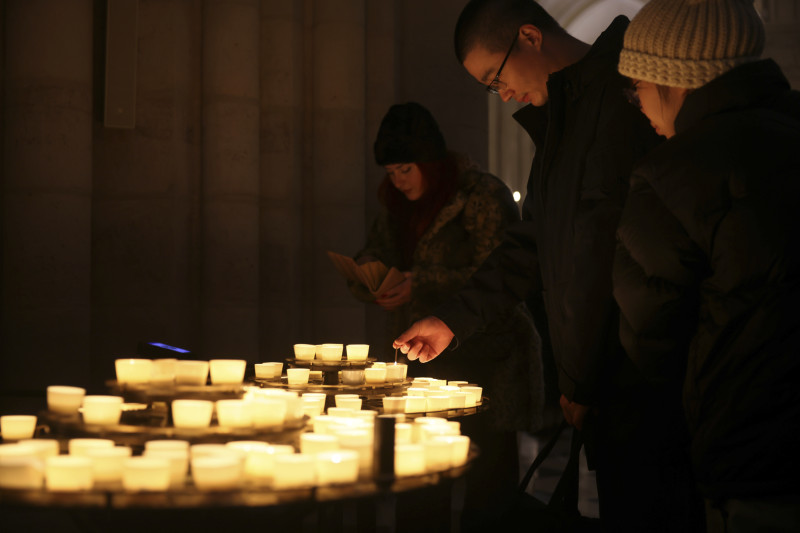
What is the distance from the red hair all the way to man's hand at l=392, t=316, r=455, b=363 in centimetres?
93

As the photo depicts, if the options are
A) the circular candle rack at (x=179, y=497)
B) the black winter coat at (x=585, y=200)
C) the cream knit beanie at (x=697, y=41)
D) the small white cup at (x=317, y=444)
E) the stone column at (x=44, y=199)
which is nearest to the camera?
the circular candle rack at (x=179, y=497)

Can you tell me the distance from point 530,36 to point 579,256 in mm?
864

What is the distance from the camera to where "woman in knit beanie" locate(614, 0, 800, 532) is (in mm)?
1557

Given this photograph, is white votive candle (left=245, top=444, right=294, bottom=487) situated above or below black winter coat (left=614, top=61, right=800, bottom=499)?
below

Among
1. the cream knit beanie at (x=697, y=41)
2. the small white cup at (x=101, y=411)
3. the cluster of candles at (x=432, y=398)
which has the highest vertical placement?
the cream knit beanie at (x=697, y=41)

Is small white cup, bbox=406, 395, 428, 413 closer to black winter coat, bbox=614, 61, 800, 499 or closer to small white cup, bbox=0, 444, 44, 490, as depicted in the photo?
black winter coat, bbox=614, 61, 800, 499

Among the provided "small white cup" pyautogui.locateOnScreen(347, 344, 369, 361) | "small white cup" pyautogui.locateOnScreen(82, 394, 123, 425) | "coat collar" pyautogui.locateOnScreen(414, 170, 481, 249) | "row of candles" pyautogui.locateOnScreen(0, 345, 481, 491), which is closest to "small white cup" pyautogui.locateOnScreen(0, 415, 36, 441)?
"row of candles" pyautogui.locateOnScreen(0, 345, 481, 491)

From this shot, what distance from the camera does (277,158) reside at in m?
5.52

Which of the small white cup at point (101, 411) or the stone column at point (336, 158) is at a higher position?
the stone column at point (336, 158)

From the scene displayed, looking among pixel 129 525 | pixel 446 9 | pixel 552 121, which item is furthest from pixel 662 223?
pixel 446 9

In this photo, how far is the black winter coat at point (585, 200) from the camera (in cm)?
225

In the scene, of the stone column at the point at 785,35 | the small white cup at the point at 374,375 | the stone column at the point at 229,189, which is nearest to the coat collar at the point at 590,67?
the small white cup at the point at 374,375

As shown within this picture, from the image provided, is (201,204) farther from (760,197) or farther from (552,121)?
(760,197)

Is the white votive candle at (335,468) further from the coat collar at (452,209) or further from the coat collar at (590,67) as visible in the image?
the coat collar at (452,209)
